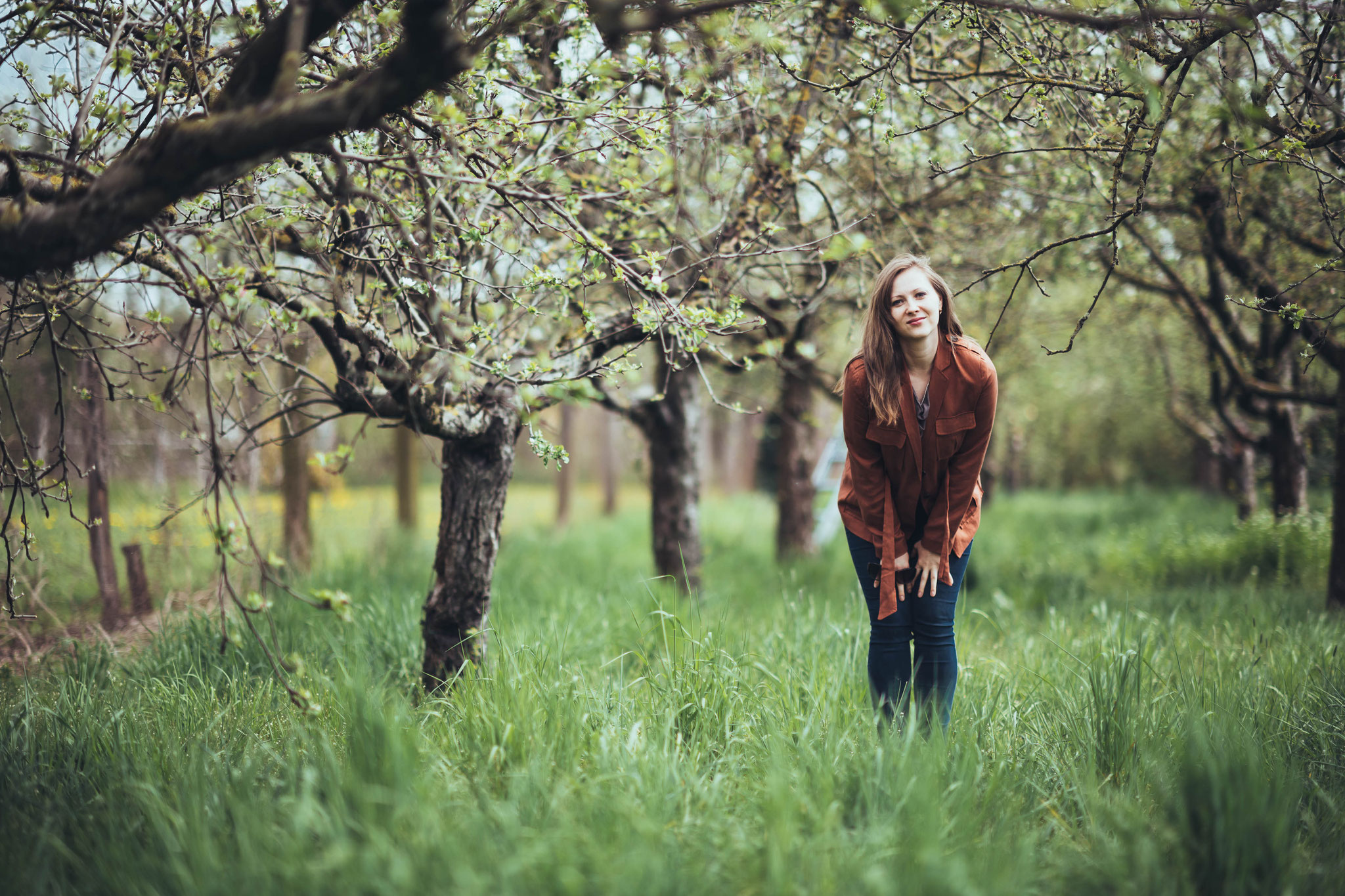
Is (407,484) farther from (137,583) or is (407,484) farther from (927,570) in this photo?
(927,570)

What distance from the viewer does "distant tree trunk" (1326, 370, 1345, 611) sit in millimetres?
4426

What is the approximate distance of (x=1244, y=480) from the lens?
793cm

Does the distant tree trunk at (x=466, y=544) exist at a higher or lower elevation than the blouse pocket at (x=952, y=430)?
lower

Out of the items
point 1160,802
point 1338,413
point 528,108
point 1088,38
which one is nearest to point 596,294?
point 528,108

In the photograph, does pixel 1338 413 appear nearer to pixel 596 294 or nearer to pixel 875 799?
pixel 875 799

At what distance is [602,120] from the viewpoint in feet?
9.62

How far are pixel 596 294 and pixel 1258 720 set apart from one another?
4.10 metres

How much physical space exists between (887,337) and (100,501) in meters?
5.56

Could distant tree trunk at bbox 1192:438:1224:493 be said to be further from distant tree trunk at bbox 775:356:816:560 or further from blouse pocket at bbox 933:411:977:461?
blouse pocket at bbox 933:411:977:461

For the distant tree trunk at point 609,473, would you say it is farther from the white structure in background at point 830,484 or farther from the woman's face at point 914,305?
the woman's face at point 914,305

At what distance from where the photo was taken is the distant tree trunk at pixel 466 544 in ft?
10.4

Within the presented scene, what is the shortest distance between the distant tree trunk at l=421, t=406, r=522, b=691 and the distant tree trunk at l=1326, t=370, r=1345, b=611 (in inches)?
201

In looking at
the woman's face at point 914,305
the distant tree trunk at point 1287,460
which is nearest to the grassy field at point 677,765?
the woman's face at point 914,305

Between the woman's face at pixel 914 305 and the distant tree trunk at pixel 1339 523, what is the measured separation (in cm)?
362
